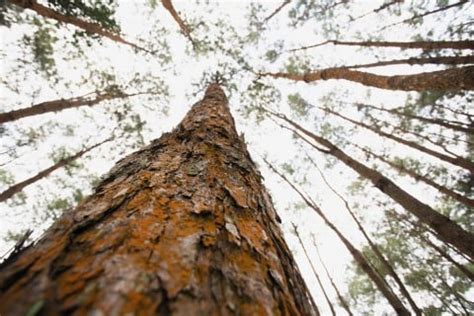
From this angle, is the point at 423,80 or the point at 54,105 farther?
the point at 54,105

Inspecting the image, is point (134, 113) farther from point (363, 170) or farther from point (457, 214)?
point (457, 214)

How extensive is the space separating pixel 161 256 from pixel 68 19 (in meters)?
8.44

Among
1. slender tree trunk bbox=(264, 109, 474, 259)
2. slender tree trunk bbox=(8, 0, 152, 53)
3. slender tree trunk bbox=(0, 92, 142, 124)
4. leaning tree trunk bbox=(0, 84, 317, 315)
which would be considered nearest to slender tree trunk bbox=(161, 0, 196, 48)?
slender tree trunk bbox=(8, 0, 152, 53)

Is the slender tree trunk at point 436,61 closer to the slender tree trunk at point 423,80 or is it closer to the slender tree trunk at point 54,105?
the slender tree trunk at point 423,80

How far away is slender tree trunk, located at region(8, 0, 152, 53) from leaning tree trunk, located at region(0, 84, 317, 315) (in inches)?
286

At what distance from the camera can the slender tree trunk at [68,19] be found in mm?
6258

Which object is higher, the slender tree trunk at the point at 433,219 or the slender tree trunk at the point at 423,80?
the slender tree trunk at the point at 423,80

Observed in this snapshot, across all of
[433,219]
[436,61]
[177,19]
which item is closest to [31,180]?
[177,19]

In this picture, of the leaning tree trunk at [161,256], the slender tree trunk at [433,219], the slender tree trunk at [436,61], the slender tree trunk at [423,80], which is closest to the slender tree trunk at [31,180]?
the leaning tree trunk at [161,256]

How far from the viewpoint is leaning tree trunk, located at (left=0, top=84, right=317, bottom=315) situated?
0.61 meters

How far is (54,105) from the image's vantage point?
8.20m

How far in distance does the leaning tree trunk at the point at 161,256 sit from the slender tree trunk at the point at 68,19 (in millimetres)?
7258

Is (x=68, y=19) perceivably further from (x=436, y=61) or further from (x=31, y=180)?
(x=436, y=61)

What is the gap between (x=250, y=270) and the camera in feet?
2.90
